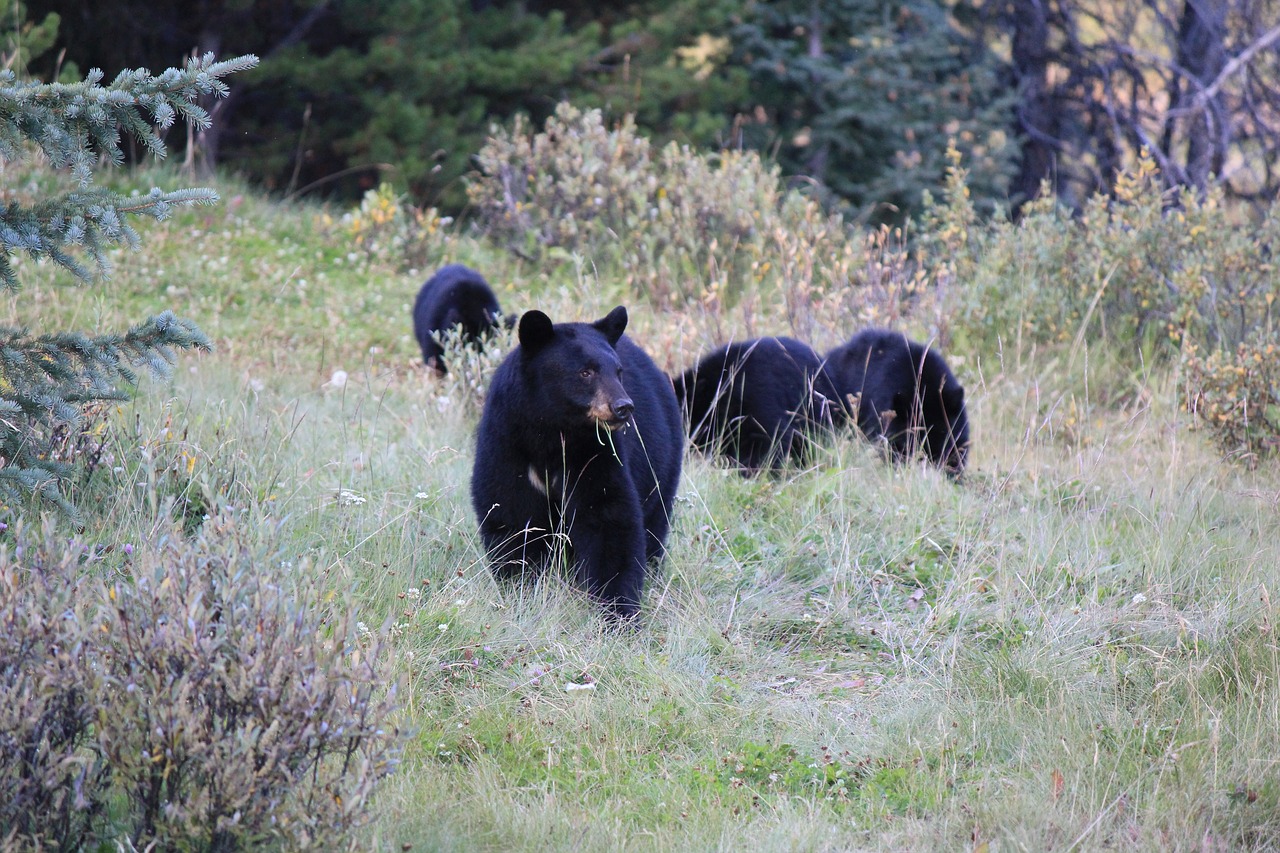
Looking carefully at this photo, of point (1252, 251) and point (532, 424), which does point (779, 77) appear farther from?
point (532, 424)

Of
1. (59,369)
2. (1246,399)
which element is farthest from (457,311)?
(1246,399)

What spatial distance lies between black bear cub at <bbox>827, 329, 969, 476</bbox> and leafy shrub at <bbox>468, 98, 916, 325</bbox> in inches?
79.2

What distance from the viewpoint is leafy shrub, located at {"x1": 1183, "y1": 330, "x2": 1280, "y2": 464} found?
6.17m

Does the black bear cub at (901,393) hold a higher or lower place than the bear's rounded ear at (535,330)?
lower

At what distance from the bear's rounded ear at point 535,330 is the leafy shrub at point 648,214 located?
441cm

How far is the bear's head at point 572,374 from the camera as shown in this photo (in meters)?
4.28

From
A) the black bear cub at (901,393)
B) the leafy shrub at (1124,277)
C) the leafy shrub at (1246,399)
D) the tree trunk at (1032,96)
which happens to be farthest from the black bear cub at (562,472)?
the tree trunk at (1032,96)

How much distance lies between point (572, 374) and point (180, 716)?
83.5 inches

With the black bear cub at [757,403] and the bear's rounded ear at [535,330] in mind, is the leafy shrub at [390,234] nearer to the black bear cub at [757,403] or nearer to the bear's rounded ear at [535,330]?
the black bear cub at [757,403]

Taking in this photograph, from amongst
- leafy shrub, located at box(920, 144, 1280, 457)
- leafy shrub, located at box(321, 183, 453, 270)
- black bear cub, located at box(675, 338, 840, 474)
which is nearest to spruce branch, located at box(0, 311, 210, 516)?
black bear cub, located at box(675, 338, 840, 474)

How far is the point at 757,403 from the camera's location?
6410 mm

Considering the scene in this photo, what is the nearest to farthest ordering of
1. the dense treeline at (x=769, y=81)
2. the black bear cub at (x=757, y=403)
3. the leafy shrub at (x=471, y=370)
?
the black bear cub at (x=757, y=403)
the leafy shrub at (x=471, y=370)
the dense treeline at (x=769, y=81)

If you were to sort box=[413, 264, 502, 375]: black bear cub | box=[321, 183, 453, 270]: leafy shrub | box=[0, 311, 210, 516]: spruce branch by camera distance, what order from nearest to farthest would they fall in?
box=[0, 311, 210, 516]: spruce branch < box=[413, 264, 502, 375]: black bear cub < box=[321, 183, 453, 270]: leafy shrub

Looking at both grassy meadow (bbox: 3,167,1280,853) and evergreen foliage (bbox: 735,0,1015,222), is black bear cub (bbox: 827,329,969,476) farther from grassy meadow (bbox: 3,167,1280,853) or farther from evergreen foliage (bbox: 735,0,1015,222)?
evergreen foliage (bbox: 735,0,1015,222)
